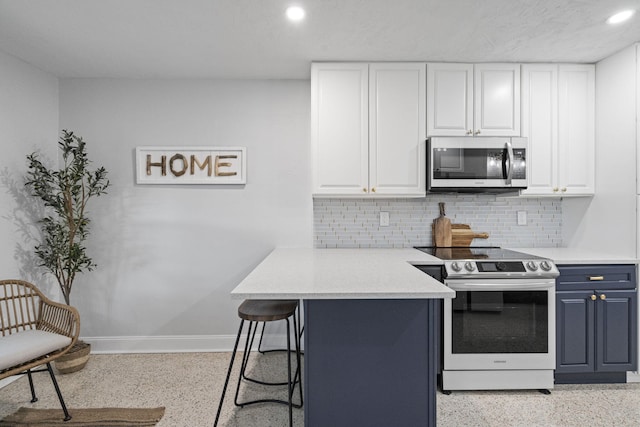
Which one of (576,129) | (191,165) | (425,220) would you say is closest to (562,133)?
(576,129)

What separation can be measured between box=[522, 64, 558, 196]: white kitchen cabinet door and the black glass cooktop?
21.1 inches

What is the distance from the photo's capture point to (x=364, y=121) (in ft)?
8.84

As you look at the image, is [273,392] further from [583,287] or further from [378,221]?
[583,287]

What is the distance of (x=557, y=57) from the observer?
8.61 feet

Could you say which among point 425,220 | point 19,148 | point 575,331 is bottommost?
point 575,331

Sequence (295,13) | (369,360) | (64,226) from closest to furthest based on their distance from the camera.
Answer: (369,360)
(295,13)
(64,226)

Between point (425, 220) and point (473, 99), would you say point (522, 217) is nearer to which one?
point (425, 220)

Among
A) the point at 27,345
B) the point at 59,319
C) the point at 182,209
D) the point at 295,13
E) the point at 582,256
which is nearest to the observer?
the point at 27,345

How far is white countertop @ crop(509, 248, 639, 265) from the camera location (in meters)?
2.39

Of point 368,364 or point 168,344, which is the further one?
point 168,344

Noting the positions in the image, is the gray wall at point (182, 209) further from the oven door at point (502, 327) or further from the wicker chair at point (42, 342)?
the oven door at point (502, 327)

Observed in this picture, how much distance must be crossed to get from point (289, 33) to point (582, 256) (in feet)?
8.54

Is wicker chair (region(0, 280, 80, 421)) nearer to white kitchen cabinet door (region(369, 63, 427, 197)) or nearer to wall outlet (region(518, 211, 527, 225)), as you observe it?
white kitchen cabinet door (region(369, 63, 427, 197))

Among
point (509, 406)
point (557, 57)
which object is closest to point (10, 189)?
point (509, 406)
